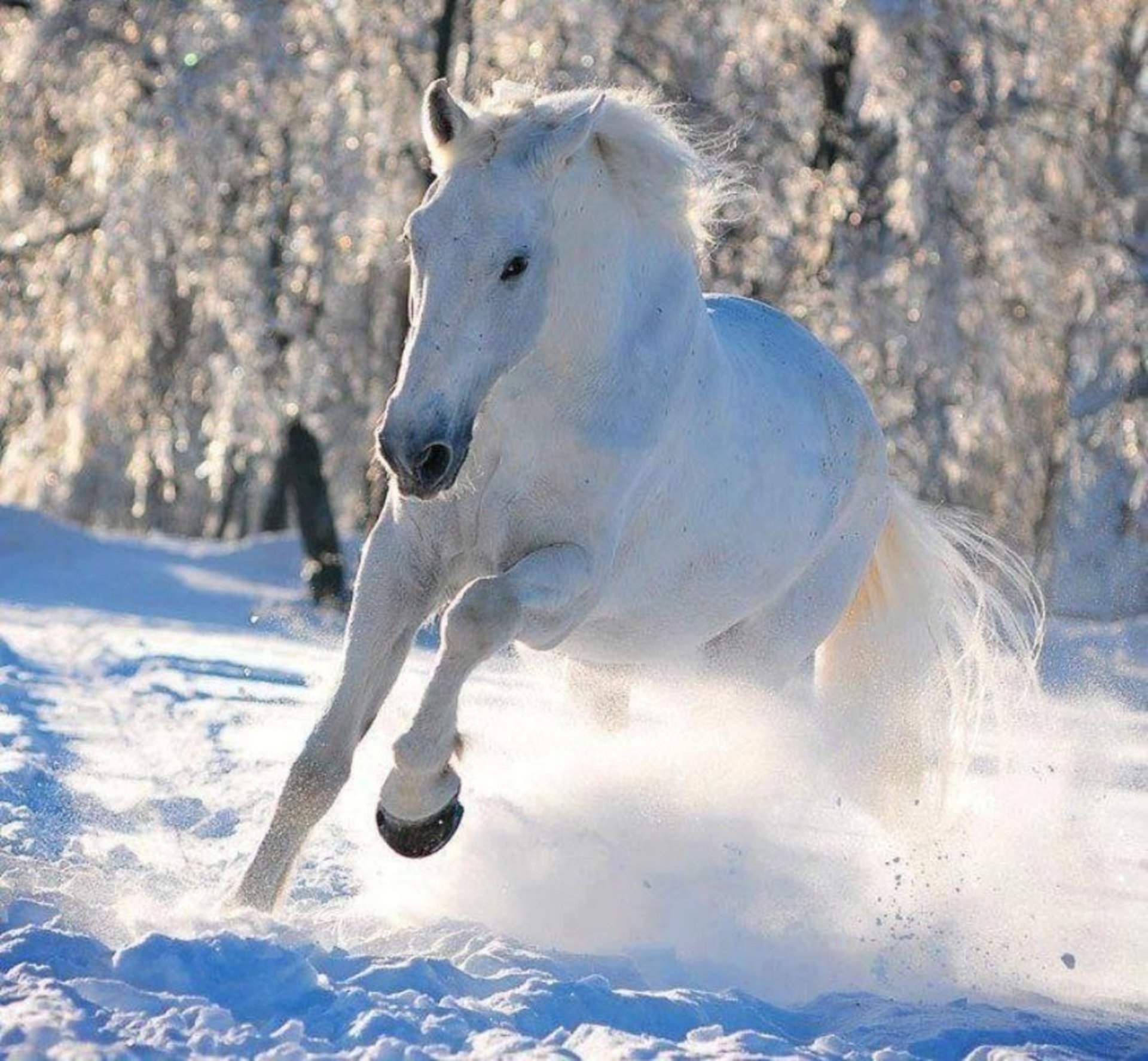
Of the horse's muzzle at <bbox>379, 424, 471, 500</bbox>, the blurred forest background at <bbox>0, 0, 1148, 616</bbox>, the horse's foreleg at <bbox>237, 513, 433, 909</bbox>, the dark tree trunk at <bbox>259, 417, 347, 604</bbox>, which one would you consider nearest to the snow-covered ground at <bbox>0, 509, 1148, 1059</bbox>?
the horse's foreleg at <bbox>237, 513, 433, 909</bbox>

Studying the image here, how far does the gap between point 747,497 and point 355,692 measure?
4.30ft

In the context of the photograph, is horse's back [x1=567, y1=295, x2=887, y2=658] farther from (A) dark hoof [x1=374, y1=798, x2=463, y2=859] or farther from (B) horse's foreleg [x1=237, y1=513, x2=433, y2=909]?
(A) dark hoof [x1=374, y1=798, x2=463, y2=859]

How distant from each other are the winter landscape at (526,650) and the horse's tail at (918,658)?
6 cm

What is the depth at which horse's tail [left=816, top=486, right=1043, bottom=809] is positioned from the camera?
600 centimetres

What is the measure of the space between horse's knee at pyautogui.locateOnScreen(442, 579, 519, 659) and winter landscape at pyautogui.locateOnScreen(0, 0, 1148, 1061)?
1.10ft

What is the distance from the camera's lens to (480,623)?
3.91 meters

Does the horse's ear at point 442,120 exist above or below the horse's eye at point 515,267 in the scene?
above

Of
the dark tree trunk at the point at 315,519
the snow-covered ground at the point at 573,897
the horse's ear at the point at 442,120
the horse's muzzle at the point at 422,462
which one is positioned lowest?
the dark tree trunk at the point at 315,519

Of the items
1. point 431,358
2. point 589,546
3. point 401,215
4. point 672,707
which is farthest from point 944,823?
point 401,215

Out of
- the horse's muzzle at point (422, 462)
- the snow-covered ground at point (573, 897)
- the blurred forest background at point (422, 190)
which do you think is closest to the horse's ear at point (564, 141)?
the horse's muzzle at point (422, 462)

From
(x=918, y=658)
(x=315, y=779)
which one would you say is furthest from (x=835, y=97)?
(x=315, y=779)

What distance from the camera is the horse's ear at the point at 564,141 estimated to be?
3955mm

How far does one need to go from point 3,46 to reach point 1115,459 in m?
13.9

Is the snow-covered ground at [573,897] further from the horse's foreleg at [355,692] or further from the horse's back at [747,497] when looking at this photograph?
the horse's back at [747,497]
